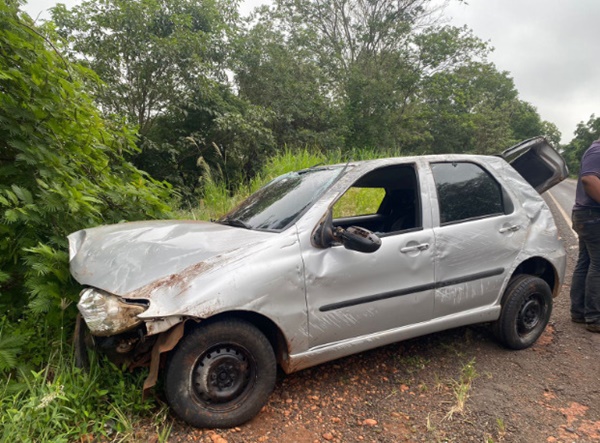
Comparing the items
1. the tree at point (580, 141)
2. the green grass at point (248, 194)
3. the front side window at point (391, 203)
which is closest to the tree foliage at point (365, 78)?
the green grass at point (248, 194)

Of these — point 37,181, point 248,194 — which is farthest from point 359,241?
point 248,194

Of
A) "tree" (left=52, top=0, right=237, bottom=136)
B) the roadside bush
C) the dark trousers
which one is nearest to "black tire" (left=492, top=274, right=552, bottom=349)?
the dark trousers

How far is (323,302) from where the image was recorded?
240 centimetres

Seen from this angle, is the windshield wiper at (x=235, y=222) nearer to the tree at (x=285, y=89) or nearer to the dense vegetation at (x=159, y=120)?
the dense vegetation at (x=159, y=120)

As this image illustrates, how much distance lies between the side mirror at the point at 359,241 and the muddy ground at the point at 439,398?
1.06m

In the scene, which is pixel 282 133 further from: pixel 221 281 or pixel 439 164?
pixel 221 281

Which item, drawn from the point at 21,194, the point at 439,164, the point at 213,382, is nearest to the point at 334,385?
the point at 213,382

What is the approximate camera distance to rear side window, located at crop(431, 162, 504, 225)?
3.05 m

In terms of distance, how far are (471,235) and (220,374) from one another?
211cm

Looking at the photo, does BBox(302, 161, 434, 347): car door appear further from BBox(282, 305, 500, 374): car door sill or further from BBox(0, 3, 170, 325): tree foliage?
BBox(0, 3, 170, 325): tree foliage

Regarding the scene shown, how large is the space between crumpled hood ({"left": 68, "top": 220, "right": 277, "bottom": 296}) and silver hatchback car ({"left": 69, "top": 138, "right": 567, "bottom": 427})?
11mm

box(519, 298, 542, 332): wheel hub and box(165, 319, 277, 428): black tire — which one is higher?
box(165, 319, 277, 428): black tire

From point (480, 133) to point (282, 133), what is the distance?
18.4 metres

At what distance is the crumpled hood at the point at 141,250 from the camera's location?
7.01 feet
